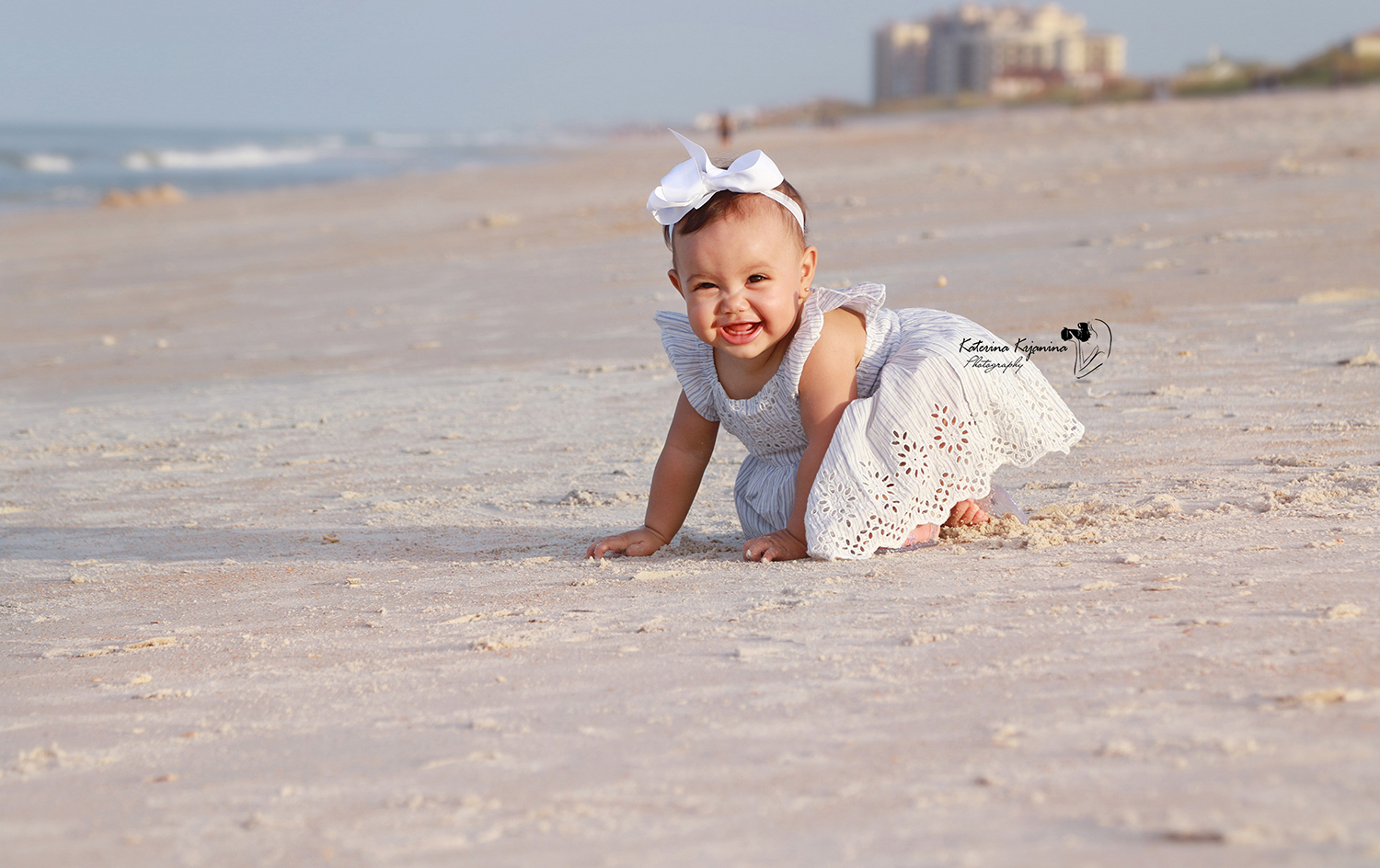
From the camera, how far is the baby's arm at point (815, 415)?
2869 millimetres

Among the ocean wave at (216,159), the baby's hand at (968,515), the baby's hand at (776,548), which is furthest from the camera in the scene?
the ocean wave at (216,159)

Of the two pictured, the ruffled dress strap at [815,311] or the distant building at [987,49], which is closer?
the ruffled dress strap at [815,311]

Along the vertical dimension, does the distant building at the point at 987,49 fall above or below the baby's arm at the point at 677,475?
above

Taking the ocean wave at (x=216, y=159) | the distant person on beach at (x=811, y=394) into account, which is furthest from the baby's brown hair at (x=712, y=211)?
the ocean wave at (x=216, y=159)

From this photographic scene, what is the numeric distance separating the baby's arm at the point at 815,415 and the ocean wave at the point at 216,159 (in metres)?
37.3

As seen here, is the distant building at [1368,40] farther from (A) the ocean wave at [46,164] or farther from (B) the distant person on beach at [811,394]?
(B) the distant person on beach at [811,394]

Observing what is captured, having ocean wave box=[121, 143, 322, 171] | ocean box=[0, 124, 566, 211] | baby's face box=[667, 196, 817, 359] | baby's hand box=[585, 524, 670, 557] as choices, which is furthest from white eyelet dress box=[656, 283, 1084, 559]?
ocean wave box=[121, 143, 322, 171]

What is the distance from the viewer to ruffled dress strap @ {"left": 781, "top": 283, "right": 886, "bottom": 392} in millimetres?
2854

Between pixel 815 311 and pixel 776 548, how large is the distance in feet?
1.72

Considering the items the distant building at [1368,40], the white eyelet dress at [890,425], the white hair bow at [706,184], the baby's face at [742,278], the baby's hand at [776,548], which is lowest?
the baby's hand at [776,548]

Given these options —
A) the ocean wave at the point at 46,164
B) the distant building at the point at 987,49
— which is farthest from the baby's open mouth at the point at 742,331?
the distant building at the point at 987,49

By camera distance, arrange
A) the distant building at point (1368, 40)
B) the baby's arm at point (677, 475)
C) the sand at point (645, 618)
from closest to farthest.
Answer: the sand at point (645, 618), the baby's arm at point (677, 475), the distant building at point (1368, 40)

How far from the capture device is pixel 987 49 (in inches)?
4857

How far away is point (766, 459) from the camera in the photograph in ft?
10.4
